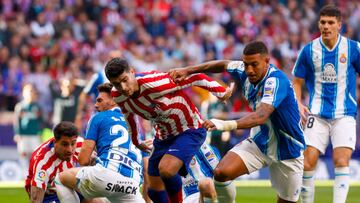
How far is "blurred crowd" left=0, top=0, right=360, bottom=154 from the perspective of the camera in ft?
68.2

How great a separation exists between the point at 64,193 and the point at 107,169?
0.59 meters

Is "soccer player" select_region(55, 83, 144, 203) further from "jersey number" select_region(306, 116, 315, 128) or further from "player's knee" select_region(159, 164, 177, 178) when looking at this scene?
"jersey number" select_region(306, 116, 315, 128)

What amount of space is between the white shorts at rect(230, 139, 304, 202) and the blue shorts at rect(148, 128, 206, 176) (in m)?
0.38

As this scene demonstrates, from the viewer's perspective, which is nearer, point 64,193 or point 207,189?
point 64,193

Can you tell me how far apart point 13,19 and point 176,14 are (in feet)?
14.3

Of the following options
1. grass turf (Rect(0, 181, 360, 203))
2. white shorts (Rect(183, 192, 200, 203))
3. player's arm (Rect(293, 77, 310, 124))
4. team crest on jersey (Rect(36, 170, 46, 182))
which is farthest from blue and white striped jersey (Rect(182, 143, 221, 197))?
grass turf (Rect(0, 181, 360, 203))

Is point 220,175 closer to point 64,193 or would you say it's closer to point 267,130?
point 267,130

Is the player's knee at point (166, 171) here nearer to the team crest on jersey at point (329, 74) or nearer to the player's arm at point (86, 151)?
the player's arm at point (86, 151)

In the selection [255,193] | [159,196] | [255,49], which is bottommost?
[255,193]

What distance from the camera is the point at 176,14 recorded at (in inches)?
963

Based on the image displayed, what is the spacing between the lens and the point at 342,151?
1052cm

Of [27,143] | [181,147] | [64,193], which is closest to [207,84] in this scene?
[181,147]

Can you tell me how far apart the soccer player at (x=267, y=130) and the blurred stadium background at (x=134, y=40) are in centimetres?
779

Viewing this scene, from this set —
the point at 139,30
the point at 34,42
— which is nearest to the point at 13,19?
the point at 34,42
